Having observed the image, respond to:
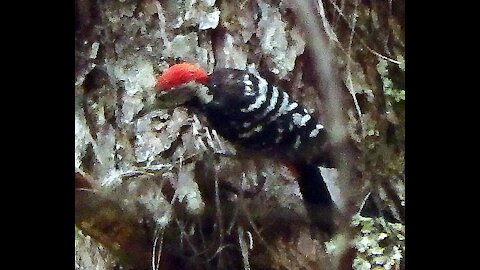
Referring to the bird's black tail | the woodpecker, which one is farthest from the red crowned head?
the bird's black tail

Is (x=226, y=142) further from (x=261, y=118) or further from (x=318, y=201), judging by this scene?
(x=318, y=201)

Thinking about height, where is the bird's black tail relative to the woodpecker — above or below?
below

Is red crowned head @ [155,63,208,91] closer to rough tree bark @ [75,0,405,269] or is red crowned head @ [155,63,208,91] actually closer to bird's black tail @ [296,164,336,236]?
rough tree bark @ [75,0,405,269]

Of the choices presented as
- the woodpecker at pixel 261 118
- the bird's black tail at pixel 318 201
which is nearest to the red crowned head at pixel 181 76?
→ the woodpecker at pixel 261 118

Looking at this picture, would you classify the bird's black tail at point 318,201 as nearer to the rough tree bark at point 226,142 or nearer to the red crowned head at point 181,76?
the rough tree bark at point 226,142

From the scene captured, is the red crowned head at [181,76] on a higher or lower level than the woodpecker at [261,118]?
higher

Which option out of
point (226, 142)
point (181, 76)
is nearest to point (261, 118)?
point (226, 142)

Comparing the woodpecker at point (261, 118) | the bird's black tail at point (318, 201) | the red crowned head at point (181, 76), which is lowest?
the bird's black tail at point (318, 201)
